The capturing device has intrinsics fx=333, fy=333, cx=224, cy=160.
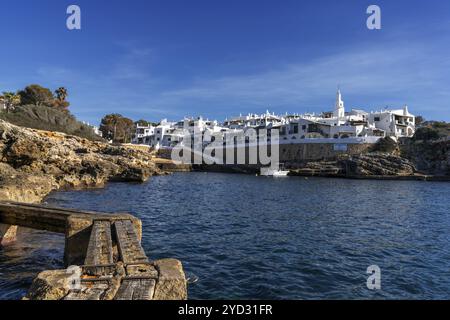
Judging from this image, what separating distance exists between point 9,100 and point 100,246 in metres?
107

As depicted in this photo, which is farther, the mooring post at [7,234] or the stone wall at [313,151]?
the stone wall at [313,151]

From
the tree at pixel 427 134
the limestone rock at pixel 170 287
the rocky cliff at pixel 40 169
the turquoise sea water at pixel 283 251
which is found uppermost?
the tree at pixel 427 134

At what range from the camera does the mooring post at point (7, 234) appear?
14.9 m

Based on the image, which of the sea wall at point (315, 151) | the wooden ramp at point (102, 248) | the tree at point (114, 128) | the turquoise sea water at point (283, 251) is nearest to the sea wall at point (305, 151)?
the sea wall at point (315, 151)

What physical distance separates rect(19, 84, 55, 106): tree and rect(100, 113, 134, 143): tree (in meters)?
28.5

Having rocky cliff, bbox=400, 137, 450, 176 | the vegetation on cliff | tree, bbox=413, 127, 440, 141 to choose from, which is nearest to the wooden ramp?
the vegetation on cliff

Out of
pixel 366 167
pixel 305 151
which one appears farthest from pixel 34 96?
pixel 366 167

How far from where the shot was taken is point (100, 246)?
9148mm

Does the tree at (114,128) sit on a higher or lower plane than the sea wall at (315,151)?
higher

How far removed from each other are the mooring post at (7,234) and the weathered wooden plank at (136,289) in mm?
11589

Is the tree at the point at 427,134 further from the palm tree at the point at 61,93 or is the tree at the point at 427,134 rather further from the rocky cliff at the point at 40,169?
the palm tree at the point at 61,93

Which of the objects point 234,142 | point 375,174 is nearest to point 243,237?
point 375,174

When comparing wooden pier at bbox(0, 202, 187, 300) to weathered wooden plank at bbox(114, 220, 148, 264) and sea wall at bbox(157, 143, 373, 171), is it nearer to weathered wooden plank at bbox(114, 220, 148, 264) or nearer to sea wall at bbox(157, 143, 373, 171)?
weathered wooden plank at bbox(114, 220, 148, 264)
